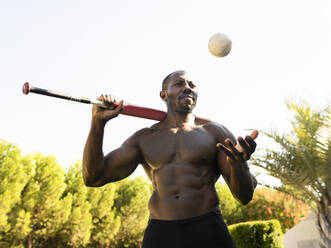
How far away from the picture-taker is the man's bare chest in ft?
9.22

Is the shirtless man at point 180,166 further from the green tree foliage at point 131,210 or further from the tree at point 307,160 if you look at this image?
the green tree foliage at point 131,210

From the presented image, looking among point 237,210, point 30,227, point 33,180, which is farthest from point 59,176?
point 237,210

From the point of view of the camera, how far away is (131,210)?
26625 millimetres

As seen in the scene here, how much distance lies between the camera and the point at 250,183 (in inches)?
99.9

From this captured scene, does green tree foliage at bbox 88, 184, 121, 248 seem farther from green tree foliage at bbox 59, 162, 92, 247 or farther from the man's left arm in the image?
the man's left arm

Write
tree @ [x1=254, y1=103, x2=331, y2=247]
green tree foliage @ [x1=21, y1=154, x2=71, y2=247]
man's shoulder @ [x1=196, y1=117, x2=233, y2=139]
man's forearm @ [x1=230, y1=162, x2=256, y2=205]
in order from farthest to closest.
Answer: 1. green tree foliage @ [x1=21, y1=154, x2=71, y2=247]
2. tree @ [x1=254, y1=103, x2=331, y2=247]
3. man's shoulder @ [x1=196, y1=117, x2=233, y2=139]
4. man's forearm @ [x1=230, y1=162, x2=256, y2=205]

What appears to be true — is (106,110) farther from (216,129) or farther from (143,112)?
(216,129)

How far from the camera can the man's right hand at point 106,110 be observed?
8.71 feet

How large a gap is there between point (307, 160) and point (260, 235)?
4484mm

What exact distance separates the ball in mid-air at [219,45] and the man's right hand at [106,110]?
5.35 ft

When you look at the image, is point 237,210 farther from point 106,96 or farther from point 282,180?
point 106,96

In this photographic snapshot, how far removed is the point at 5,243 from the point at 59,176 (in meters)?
4.30

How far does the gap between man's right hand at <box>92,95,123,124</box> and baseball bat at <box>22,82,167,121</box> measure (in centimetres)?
3

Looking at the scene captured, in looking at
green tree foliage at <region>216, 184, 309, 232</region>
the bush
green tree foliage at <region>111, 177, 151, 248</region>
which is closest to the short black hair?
the bush
